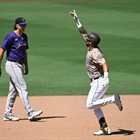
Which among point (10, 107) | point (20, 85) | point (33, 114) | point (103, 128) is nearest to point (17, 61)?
point (20, 85)

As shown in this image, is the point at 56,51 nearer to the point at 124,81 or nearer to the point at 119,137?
the point at 124,81

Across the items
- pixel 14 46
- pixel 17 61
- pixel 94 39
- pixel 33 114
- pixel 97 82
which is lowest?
pixel 33 114

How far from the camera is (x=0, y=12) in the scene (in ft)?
97.3

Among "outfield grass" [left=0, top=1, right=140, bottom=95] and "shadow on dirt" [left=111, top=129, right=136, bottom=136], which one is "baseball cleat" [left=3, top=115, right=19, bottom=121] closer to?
"shadow on dirt" [left=111, top=129, right=136, bottom=136]

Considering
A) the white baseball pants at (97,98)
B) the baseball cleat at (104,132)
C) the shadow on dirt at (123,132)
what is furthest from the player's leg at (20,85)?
the shadow on dirt at (123,132)

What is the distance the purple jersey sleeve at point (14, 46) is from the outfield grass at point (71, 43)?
2899mm

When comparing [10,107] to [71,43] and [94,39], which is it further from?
[71,43]

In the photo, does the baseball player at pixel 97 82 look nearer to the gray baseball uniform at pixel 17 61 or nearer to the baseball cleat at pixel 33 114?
the baseball cleat at pixel 33 114

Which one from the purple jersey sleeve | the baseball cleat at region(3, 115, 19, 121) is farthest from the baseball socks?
the purple jersey sleeve

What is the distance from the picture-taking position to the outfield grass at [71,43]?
1675 cm

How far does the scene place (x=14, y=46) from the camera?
12930 millimetres

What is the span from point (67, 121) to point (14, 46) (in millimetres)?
1844

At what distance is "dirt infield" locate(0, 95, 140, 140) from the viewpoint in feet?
38.5

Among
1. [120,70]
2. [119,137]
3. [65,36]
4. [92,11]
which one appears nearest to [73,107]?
[119,137]
